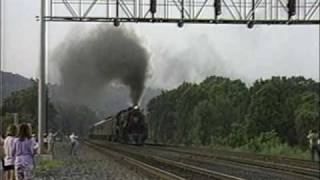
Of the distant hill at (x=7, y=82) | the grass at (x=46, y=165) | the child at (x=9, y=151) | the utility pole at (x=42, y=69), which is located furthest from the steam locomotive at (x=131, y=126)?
the child at (x=9, y=151)

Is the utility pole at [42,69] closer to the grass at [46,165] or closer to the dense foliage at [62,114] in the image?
the grass at [46,165]

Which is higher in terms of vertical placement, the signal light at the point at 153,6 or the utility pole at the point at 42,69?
the signal light at the point at 153,6

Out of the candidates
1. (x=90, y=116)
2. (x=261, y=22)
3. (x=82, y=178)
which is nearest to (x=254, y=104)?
(x=261, y=22)

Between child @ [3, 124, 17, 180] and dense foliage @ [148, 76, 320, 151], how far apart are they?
32705 mm

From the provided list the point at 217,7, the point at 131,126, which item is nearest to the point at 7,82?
the point at 217,7

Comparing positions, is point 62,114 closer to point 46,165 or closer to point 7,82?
point 46,165

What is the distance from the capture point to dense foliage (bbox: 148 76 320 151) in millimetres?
52938

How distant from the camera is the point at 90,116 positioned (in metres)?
160

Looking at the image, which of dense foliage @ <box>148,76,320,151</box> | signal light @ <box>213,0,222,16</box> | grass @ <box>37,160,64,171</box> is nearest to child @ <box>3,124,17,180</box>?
grass @ <box>37,160,64,171</box>

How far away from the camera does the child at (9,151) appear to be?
12460 millimetres

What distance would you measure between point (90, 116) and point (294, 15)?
132m

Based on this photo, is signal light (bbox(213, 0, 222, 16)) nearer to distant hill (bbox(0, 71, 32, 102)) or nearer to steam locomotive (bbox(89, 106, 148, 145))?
distant hill (bbox(0, 71, 32, 102))

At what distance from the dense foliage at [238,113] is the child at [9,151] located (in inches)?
1288

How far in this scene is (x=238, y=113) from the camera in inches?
2721
